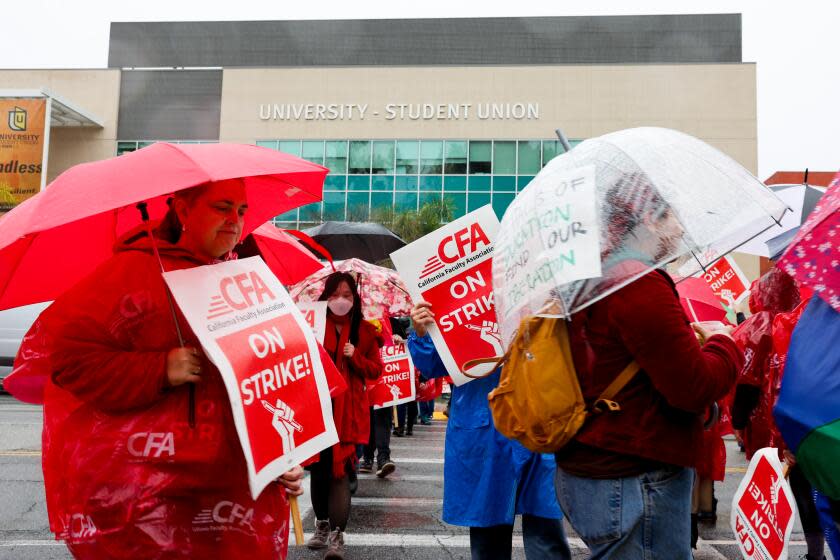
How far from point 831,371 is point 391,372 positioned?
6.62m

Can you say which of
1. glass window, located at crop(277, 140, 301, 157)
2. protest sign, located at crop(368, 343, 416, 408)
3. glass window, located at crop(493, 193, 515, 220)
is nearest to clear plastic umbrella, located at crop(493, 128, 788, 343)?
protest sign, located at crop(368, 343, 416, 408)

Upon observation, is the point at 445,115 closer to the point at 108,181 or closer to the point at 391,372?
the point at 391,372

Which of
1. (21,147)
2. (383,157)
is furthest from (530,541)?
(21,147)

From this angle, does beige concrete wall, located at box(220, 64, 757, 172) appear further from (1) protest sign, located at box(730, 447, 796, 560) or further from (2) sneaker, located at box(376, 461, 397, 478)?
(1) protest sign, located at box(730, 447, 796, 560)

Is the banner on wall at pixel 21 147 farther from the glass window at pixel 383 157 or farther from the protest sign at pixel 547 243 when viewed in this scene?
the protest sign at pixel 547 243

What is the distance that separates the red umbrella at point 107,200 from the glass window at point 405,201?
115 ft

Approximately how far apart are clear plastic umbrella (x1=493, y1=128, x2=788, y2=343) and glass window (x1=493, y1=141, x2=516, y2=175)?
36.4 metres

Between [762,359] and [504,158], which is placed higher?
[504,158]

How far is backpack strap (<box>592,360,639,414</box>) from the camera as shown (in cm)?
229

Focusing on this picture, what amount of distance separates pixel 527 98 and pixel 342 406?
36.2m

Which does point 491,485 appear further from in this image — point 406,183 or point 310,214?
point 406,183

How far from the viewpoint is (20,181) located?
37.6 metres

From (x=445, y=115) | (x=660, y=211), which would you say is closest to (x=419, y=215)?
(x=445, y=115)

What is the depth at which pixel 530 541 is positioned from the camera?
3533 mm
